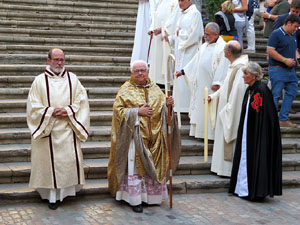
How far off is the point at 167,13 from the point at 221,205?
4.27m

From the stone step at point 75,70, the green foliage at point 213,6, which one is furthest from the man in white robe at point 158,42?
the green foliage at point 213,6

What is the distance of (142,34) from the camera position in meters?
11.5

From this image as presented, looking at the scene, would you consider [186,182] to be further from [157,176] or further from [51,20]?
[51,20]

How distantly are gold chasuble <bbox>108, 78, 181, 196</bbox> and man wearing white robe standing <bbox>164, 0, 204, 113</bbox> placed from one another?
2.63 m

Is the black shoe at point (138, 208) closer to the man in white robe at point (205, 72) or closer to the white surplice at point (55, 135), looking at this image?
the white surplice at point (55, 135)

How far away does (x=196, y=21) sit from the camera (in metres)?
9.63

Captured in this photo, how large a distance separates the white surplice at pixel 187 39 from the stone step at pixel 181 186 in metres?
1.94

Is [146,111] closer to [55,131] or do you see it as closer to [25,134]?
[55,131]

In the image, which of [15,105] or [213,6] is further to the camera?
[213,6]

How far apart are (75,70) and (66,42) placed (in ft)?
5.25

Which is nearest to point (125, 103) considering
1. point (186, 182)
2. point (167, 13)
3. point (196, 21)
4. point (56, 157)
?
point (56, 157)

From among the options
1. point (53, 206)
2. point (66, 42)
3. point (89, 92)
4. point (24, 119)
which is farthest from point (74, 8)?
point (53, 206)

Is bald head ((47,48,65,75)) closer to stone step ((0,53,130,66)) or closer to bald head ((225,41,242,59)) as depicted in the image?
bald head ((225,41,242,59))

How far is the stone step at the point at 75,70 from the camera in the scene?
1033 centimetres
